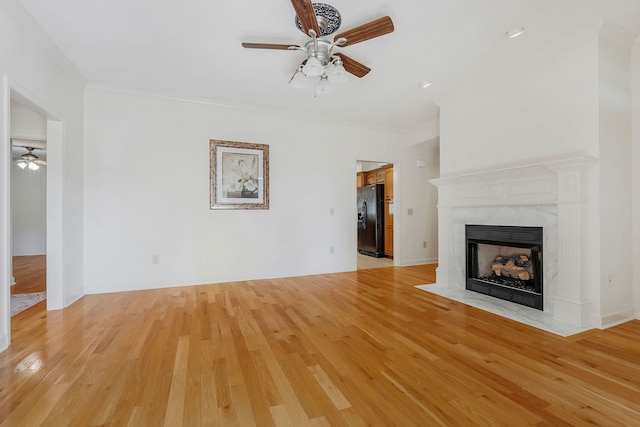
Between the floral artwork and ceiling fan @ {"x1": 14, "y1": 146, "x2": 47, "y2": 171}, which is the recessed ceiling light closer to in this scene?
the floral artwork

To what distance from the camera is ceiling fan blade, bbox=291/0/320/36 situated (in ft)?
5.66

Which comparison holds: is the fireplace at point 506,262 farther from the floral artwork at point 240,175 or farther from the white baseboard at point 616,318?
the floral artwork at point 240,175

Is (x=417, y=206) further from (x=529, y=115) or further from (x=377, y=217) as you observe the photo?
(x=529, y=115)

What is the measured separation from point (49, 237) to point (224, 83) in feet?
8.50

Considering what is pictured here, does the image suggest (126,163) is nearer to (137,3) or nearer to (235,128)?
(235,128)

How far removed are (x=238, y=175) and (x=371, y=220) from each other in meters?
3.76

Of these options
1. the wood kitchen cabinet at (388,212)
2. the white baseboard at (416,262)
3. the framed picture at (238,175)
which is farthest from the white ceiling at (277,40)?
the white baseboard at (416,262)

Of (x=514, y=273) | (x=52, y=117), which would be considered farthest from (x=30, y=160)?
(x=514, y=273)

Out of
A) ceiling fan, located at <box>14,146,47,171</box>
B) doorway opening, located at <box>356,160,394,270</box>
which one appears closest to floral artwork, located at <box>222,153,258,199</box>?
doorway opening, located at <box>356,160,394,270</box>

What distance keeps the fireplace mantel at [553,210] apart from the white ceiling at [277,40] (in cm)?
119

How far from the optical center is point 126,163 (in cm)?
370

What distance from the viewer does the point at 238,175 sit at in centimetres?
423

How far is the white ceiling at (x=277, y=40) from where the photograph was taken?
7.16 ft

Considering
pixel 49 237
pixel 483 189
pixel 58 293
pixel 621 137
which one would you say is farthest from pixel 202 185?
pixel 621 137
